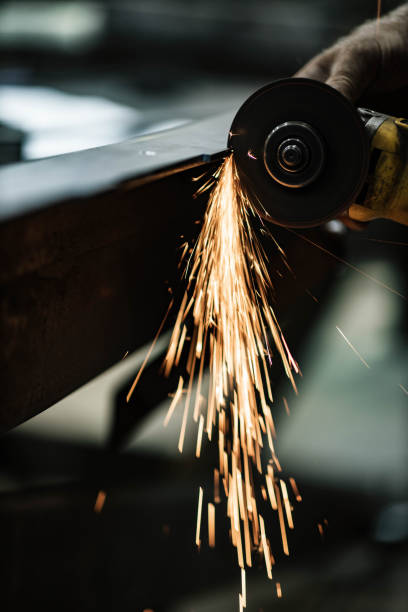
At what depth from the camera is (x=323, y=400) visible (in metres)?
2.54

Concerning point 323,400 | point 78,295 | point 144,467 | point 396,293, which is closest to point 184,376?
point 78,295

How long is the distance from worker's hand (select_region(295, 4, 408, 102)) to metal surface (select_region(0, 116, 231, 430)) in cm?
45

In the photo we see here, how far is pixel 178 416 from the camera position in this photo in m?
2.33

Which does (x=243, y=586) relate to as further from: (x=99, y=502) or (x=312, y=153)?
(x=312, y=153)

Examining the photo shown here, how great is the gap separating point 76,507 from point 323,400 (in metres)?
1.33

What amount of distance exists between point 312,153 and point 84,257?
37 centimetres

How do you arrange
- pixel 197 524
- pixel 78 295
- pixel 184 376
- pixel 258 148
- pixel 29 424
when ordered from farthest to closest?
pixel 29 424
pixel 197 524
pixel 184 376
pixel 258 148
pixel 78 295

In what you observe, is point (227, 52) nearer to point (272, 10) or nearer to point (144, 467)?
point (272, 10)

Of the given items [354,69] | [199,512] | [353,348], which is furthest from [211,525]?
[354,69]

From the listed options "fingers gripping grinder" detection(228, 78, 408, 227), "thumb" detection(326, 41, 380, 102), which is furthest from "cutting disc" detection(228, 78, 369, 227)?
"thumb" detection(326, 41, 380, 102)

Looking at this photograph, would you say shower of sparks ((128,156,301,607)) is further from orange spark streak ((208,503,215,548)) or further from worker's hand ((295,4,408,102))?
orange spark streak ((208,503,215,548))

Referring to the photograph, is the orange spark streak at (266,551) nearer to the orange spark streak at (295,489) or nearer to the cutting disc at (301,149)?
the orange spark streak at (295,489)

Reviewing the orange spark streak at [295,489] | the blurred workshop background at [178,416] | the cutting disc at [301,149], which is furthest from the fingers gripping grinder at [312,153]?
the orange spark streak at [295,489]

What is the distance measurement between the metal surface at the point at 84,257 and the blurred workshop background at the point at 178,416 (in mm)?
493
